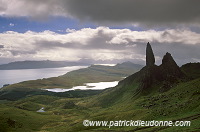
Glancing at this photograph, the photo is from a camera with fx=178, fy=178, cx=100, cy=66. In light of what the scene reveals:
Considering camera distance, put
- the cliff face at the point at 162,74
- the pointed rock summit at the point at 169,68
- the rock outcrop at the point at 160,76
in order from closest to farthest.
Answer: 1. the rock outcrop at the point at 160,76
2. the cliff face at the point at 162,74
3. the pointed rock summit at the point at 169,68

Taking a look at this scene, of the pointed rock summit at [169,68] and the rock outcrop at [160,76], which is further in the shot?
the pointed rock summit at [169,68]

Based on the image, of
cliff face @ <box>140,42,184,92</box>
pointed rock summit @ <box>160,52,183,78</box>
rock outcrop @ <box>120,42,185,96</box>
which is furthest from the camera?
pointed rock summit @ <box>160,52,183,78</box>

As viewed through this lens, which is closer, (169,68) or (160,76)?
(160,76)

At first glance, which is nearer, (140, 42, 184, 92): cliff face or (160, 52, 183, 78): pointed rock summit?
(140, 42, 184, 92): cliff face

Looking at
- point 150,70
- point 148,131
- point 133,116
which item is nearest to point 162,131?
point 148,131

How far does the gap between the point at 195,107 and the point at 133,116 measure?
91.4ft

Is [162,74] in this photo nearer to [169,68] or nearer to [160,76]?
[160,76]

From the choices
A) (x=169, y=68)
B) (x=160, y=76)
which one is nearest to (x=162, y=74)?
(x=160, y=76)

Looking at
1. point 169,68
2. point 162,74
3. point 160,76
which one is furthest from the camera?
point 169,68

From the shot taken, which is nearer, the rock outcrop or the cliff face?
the rock outcrop

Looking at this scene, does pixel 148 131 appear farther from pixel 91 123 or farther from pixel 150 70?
pixel 150 70

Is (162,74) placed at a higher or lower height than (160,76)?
higher

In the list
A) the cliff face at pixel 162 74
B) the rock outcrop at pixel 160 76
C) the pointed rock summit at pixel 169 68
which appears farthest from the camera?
the pointed rock summit at pixel 169 68

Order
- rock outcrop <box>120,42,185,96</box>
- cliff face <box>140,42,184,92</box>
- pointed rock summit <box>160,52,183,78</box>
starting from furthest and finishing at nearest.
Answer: pointed rock summit <box>160,52,183,78</box>, cliff face <box>140,42,184,92</box>, rock outcrop <box>120,42,185,96</box>
